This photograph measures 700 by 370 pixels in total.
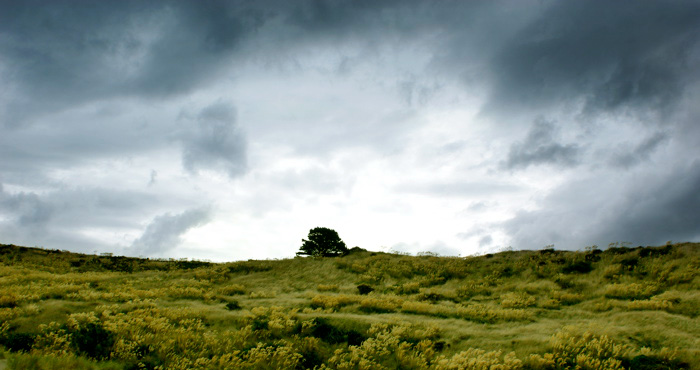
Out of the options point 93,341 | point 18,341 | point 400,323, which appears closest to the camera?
point 18,341

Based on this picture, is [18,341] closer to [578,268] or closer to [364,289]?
[364,289]

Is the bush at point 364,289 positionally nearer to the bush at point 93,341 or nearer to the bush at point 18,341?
the bush at point 93,341

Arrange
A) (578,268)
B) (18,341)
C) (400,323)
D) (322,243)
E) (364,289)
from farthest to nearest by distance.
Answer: (322,243) < (364,289) < (578,268) < (400,323) < (18,341)

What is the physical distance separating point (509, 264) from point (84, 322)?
93.5ft

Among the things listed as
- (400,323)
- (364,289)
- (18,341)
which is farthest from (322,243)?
(18,341)

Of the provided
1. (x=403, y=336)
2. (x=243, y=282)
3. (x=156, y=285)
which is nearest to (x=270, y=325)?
(x=403, y=336)

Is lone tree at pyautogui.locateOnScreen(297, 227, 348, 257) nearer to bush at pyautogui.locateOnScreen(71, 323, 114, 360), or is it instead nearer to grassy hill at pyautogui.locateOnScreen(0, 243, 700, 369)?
grassy hill at pyautogui.locateOnScreen(0, 243, 700, 369)

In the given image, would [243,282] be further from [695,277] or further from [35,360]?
[695,277]

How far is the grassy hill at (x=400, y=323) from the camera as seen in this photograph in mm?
10672

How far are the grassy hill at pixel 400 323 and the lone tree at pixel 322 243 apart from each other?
909 inches

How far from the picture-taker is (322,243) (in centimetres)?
5266

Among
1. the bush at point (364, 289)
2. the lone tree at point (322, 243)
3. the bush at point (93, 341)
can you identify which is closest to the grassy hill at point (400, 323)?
the bush at point (93, 341)

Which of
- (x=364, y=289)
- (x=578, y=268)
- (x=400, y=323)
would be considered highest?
(x=578, y=268)

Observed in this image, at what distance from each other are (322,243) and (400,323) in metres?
38.8
